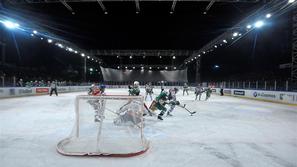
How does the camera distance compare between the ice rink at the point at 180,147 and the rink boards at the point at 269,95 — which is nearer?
the ice rink at the point at 180,147

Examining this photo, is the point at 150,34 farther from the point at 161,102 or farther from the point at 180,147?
the point at 180,147

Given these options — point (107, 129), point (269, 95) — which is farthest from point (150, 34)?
point (107, 129)

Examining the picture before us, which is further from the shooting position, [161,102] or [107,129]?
[161,102]

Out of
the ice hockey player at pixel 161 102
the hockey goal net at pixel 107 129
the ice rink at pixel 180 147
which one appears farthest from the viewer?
the ice hockey player at pixel 161 102

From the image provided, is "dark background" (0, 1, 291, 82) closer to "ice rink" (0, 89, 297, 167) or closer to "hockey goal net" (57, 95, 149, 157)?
"ice rink" (0, 89, 297, 167)

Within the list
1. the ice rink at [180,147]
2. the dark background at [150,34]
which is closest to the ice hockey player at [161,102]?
the ice rink at [180,147]

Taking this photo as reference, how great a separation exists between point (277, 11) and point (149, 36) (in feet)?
48.8

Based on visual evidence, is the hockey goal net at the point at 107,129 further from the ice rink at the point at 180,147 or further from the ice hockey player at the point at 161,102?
the ice hockey player at the point at 161,102

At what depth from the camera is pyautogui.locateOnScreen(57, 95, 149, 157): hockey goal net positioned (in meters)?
4.40

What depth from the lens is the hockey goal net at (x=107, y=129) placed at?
14.4ft

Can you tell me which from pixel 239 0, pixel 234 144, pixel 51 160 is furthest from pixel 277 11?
pixel 51 160

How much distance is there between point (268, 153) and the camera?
14.5 feet

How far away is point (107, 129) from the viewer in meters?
6.28

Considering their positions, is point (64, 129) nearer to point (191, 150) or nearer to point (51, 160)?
point (51, 160)
